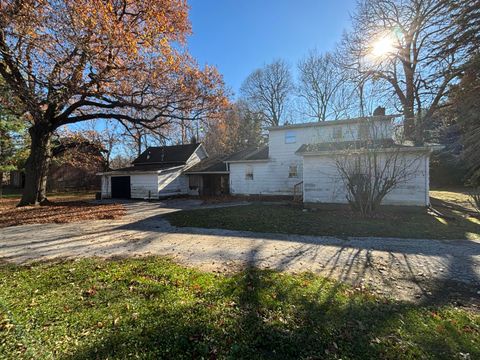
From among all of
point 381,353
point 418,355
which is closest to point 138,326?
point 381,353

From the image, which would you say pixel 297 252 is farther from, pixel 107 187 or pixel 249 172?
pixel 107 187

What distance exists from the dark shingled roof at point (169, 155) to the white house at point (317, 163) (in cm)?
596

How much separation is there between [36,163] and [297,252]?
54.6ft

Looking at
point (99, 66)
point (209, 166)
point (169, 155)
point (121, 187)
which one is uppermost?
point (99, 66)

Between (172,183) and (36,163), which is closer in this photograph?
(36,163)

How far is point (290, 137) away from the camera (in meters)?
19.0

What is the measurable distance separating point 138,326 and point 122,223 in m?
8.26

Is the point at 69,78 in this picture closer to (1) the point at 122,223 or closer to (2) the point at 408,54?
(1) the point at 122,223

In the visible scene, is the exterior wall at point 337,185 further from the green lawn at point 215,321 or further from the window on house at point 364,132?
the green lawn at point 215,321

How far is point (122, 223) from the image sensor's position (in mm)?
10430

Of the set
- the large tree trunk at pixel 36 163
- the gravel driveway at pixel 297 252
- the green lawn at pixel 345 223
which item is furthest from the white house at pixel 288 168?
the large tree trunk at pixel 36 163

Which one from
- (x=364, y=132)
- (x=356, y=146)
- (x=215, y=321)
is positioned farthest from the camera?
(x=356, y=146)

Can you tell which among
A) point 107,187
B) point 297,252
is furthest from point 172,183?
point 297,252

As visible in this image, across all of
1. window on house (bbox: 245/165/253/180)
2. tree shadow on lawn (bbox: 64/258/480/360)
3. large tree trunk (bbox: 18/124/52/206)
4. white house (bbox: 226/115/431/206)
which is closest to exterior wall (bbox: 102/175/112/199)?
large tree trunk (bbox: 18/124/52/206)
